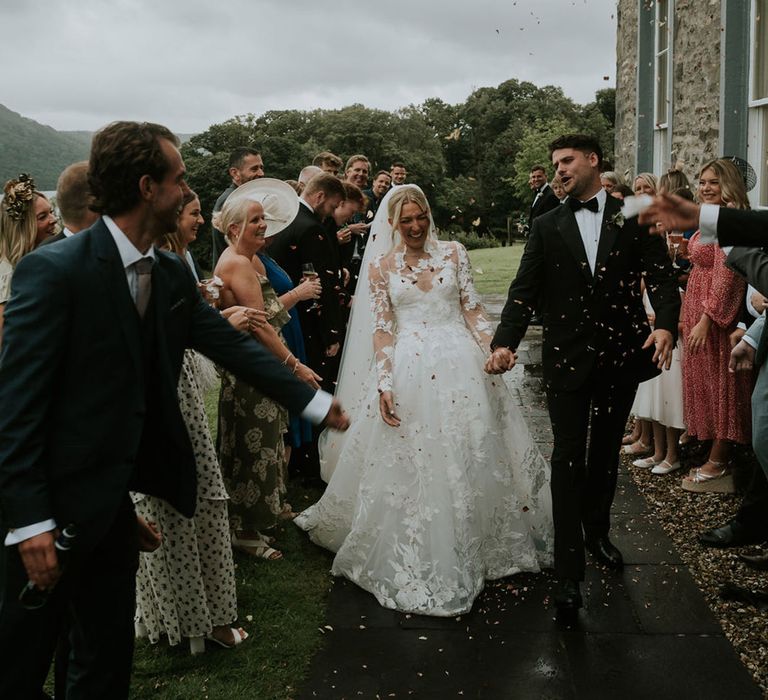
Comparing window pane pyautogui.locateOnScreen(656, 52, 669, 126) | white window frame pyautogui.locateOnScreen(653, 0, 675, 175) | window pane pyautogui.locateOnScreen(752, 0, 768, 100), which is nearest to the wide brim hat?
window pane pyautogui.locateOnScreen(752, 0, 768, 100)

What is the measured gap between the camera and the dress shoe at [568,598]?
4.11 m

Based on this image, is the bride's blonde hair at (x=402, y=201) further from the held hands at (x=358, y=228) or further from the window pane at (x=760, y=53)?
the window pane at (x=760, y=53)

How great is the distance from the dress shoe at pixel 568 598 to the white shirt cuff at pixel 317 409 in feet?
6.50

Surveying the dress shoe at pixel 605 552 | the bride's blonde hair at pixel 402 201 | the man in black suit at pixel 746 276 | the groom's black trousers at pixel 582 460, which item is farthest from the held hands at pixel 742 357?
the bride's blonde hair at pixel 402 201

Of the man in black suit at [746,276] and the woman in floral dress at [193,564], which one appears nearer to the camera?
the man in black suit at [746,276]

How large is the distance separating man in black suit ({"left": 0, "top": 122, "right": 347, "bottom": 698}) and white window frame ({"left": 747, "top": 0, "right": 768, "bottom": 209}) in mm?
6169

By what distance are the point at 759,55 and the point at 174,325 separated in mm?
6841

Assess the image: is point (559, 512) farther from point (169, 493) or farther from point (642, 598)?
point (169, 493)

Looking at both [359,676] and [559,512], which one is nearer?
[359,676]

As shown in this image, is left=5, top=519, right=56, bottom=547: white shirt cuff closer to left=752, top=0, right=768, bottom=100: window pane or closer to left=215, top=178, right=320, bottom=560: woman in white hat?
left=215, top=178, right=320, bottom=560: woman in white hat

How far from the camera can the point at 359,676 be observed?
3.68 meters

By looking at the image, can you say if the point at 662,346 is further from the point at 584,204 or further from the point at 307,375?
the point at 307,375

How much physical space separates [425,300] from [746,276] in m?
1.87

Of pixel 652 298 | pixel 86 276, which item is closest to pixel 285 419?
pixel 652 298
